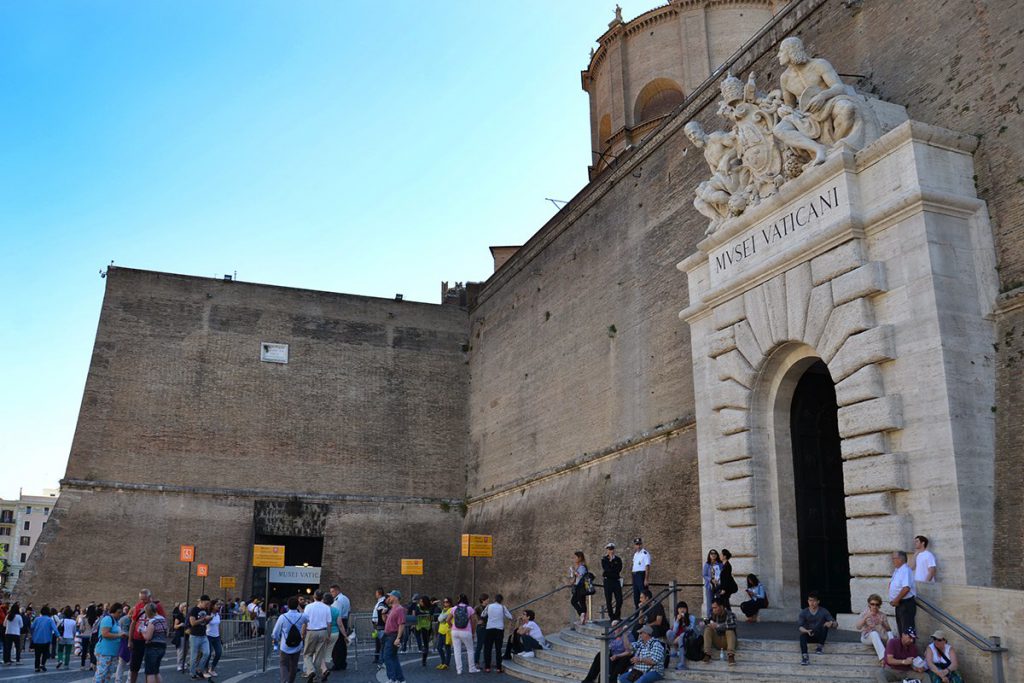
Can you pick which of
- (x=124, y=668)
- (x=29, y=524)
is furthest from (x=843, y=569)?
(x=29, y=524)

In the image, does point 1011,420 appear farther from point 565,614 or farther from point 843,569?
point 565,614

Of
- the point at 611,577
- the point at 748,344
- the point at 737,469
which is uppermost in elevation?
the point at 748,344

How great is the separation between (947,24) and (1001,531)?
6064mm

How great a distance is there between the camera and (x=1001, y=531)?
895 cm

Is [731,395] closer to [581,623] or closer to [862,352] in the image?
[862,352]

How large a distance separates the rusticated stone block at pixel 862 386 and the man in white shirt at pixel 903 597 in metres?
2.00

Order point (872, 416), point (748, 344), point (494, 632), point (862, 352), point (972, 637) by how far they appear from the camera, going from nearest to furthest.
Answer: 1. point (972, 637)
2. point (872, 416)
3. point (862, 352)
4. point (748, 344)
5. point (494, 632)

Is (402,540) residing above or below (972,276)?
below

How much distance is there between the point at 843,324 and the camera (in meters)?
10.5

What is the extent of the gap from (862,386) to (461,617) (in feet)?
21.0

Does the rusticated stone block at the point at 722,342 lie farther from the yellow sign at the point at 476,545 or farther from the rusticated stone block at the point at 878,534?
the yellow sign at the point at 476,545

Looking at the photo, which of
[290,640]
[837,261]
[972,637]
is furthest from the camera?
[837,261]

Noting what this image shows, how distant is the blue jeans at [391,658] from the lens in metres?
11.3

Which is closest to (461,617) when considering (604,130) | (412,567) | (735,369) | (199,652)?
(199,652)
